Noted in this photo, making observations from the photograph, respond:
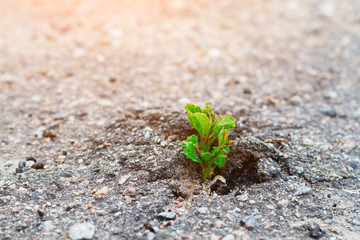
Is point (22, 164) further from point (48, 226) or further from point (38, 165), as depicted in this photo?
point (48, 226)

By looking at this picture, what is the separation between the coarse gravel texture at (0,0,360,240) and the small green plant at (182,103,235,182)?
16cm

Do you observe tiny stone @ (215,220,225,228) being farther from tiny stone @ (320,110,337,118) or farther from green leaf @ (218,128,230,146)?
tiny stone @ (320,110,337,118)

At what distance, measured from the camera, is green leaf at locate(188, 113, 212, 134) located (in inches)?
84.7

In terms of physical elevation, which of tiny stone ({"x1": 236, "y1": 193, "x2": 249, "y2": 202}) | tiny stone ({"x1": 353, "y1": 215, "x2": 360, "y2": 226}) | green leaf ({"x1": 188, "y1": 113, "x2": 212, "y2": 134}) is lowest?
tiny stone ({"x1": 353, "y1": 215, "x2": 360, "y2": 226})

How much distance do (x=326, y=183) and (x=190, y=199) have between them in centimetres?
94

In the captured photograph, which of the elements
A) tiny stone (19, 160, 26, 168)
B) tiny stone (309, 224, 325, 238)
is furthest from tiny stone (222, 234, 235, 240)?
tiny stone (19, 160, 26, 168)

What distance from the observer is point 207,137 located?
2240 millimetres

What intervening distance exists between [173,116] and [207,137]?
0.57m

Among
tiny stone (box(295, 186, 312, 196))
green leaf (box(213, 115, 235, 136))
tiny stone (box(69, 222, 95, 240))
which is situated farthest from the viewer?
tiny stone (box(295, 186, 312, 196))

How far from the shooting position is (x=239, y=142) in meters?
2.48

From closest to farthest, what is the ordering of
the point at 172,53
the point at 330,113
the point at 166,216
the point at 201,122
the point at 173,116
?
the point at 166,216
the point at 201,122
the point at 173,116
the point at 330,113
the point at 172,53

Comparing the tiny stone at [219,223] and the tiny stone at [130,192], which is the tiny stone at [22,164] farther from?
the tiny stone at [219,223]

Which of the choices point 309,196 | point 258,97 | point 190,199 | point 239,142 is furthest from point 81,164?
point 258,97

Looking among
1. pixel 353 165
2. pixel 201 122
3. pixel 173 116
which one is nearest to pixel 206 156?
pixel 201 122
